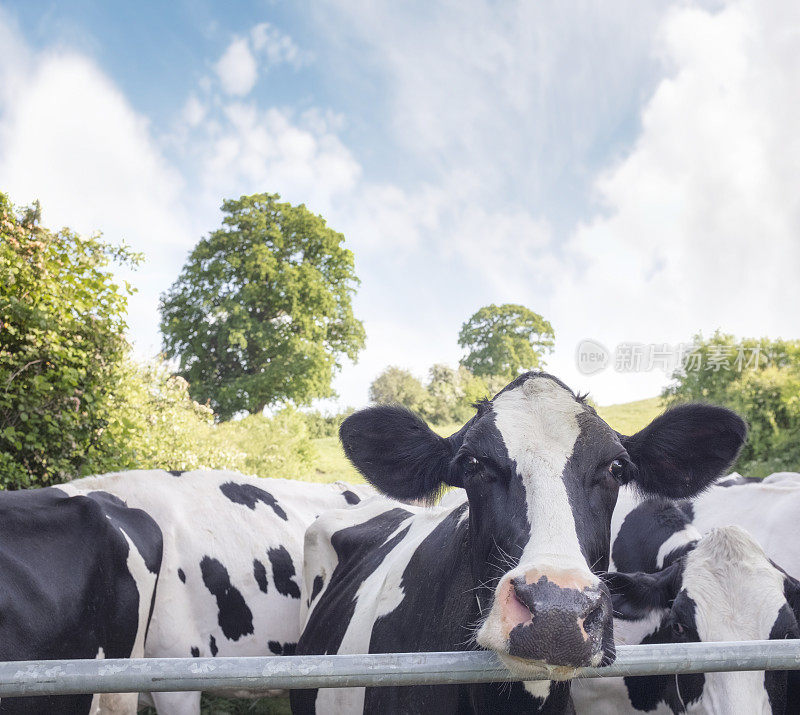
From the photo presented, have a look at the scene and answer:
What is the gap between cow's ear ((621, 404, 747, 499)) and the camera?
2611 mm

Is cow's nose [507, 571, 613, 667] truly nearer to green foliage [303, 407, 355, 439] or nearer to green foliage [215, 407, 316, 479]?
green foliage [215, 407, 316, 479]

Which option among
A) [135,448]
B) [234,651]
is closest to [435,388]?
[135,448]

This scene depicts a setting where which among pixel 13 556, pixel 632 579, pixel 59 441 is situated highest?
pixel 59 441

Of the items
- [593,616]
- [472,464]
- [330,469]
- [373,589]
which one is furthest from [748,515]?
[330,469]

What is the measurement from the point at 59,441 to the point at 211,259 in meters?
23.3

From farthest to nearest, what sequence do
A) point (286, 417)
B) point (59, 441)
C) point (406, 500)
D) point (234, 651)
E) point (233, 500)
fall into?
point (286, 417), point (59, 441), point (233, 500), point (234, 651), point (406, 500)

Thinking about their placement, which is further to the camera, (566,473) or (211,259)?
(211,259)

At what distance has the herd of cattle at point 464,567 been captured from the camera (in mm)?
1956

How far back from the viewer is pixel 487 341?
49219mm

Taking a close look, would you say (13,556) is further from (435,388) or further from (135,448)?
(435,388)

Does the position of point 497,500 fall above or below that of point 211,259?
below

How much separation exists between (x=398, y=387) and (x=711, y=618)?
4517 cm

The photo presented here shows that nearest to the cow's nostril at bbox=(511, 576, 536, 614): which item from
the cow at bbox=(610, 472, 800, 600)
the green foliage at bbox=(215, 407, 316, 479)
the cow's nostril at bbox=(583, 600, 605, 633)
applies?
the cow's nostril at bbox=(583, 600, 605, 633)

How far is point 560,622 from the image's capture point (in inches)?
60.6
